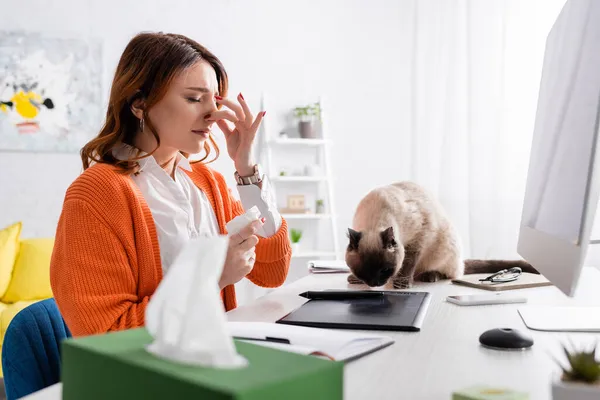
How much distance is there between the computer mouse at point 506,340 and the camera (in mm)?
815

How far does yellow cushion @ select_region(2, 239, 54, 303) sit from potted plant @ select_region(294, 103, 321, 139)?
67.5 inches

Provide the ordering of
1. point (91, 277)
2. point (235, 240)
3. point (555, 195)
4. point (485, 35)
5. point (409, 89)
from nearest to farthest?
point (555, 195) < point (91, 277) < point (235, 240) < point (485, 35) < point (409, 89)

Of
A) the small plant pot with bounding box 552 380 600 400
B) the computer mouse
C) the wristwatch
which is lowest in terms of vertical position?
the computer mouse

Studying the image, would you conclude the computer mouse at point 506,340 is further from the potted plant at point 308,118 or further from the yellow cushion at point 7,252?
the potted plant at point 308,118

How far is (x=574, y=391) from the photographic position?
Result: 0.49 m

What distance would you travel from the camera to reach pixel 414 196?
1803 mm

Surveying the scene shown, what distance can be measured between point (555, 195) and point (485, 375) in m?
0.36

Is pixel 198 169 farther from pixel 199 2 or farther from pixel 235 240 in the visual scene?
pixel 199 2

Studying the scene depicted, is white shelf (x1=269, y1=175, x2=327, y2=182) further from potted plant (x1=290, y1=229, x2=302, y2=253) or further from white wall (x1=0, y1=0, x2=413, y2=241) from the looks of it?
potted plant (x1=290, y1=229, x2=302, y2=253)

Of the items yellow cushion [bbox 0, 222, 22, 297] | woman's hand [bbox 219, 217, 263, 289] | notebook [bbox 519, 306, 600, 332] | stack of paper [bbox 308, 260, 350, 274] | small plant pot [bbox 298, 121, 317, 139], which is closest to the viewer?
notebook [bbox 519, 306, 600, 332]

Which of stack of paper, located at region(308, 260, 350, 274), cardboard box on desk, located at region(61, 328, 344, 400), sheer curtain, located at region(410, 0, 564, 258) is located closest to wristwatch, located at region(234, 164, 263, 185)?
stack of paper, located at region(308, 260, 350, 274)

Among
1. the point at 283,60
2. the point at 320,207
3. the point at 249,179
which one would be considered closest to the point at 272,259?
the point at 249,179

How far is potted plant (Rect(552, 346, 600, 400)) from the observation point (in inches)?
19.0

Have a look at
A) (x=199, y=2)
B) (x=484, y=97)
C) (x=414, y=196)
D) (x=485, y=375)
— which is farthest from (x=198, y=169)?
(x=199, y=2)
